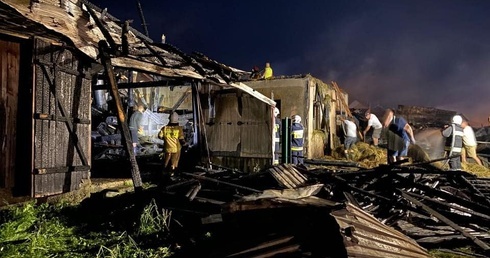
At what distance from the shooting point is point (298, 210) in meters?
3.28

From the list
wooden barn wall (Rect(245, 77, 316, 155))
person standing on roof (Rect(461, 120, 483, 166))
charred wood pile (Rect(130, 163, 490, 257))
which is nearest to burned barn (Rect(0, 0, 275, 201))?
charred wood pile (Rect(130, 163, 490, 257))

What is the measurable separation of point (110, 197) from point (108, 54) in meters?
2.74

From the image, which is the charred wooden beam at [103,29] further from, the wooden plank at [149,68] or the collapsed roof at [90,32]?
the wooden plank at [149,68]

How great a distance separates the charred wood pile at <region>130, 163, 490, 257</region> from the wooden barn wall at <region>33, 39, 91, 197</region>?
2.25 metres

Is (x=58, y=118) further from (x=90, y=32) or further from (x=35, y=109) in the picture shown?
(x=90, y=32)

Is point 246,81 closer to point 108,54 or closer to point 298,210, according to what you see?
point 108,54

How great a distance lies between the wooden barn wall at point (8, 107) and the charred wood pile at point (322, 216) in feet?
8.96

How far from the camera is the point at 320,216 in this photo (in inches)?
122

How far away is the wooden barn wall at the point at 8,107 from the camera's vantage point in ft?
16.7

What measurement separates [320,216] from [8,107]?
544 centimetres

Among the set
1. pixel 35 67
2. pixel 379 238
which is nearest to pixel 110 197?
pixel 35 67

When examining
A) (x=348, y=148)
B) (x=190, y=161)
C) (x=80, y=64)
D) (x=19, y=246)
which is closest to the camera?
(x=19, y=246)

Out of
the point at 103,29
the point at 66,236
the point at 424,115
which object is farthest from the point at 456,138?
the point at 424,115

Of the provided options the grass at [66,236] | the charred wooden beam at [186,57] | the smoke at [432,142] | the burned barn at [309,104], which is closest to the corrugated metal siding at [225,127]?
the charred wooden beam at [186,57]
